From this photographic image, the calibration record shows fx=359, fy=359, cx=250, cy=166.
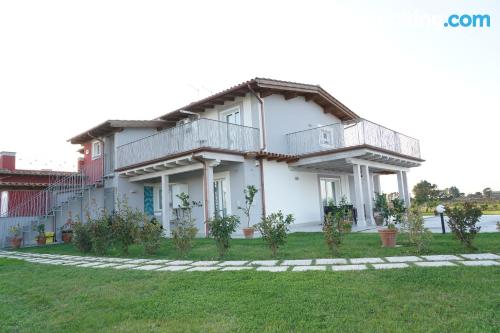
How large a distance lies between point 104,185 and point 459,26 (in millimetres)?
14911

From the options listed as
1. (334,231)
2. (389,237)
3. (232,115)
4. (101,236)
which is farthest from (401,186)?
(101,236)

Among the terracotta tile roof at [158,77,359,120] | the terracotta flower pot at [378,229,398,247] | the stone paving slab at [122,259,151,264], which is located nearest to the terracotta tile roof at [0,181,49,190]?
the terracotta tile roof at [158,77,359,120]

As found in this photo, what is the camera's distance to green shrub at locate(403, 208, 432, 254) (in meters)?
6.27

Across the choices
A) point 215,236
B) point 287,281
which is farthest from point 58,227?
point 287,281

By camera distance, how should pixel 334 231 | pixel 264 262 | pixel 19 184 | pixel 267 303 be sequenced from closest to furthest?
pixel 267 303
pixel 264 262
pixel 334 231
pixel 19 184

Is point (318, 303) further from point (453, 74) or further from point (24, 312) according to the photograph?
point (453, 74)

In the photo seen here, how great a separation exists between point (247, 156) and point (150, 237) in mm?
5528

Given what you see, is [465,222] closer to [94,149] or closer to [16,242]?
[16,242]

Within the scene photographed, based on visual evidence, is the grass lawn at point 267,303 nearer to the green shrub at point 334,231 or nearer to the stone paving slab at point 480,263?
the stone paving slab at point 480,263

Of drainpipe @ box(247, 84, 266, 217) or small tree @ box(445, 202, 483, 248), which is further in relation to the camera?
drainpipe @ box(247, 84, 266, 217)

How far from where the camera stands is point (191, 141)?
12.7 meters

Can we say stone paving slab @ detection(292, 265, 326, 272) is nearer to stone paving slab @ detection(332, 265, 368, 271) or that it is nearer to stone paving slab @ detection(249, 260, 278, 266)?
stone paving slab @ detection(332, 265, 368, 271)

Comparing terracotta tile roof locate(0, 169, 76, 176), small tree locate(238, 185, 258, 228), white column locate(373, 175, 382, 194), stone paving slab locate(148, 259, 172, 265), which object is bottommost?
stone paving slab locate(148, 259, 172, 265)

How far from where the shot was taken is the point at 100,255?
8.74 m
